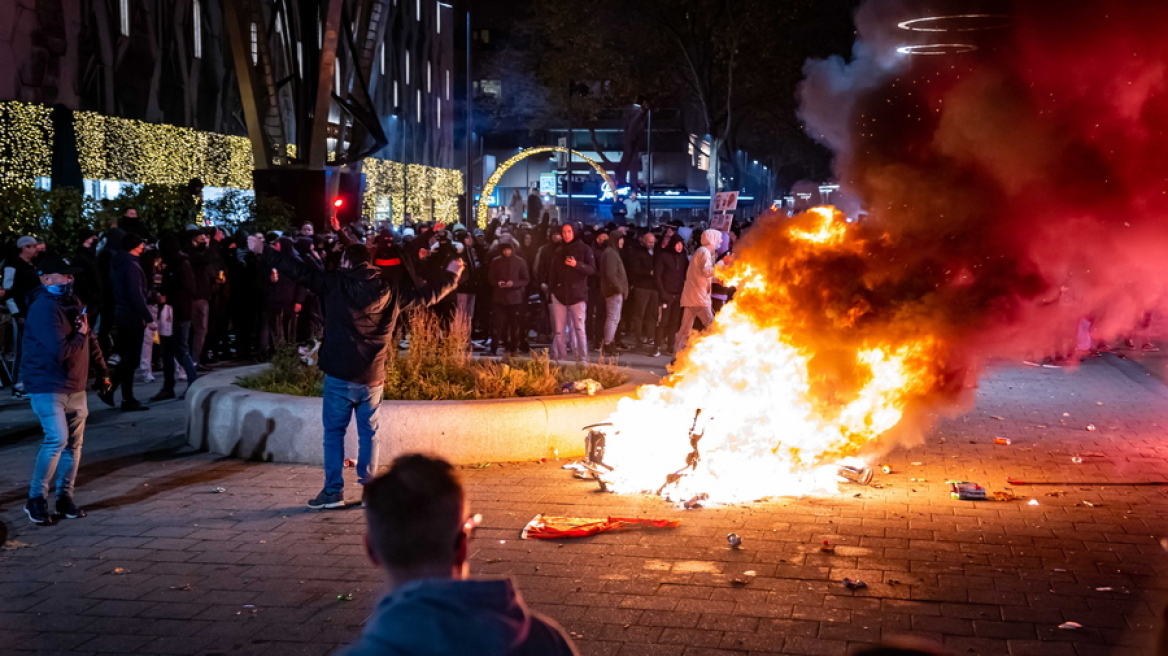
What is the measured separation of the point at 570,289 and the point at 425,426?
6.47 metres

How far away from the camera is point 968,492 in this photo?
8.70 meters

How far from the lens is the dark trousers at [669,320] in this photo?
18641 mm

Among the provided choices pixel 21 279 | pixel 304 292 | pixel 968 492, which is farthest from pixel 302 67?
pixel 968 492

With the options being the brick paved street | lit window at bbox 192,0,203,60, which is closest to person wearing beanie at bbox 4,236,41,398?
the brick paved street

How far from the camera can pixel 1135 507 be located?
8367 mm

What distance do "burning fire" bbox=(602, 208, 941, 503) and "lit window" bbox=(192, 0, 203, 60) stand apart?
22.2m

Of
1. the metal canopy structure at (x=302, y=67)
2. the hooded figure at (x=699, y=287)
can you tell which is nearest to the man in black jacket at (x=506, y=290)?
the hooded figure at (x=699, y=287)

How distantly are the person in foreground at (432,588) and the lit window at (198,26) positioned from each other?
2797 cm

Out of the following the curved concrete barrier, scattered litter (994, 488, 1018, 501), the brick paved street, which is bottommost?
the brick paved street

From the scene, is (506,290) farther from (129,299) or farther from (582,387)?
(582,387)

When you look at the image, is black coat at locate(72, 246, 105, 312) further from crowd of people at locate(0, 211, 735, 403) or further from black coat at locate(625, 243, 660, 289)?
black coat at locate(625, 243, 660, 289)

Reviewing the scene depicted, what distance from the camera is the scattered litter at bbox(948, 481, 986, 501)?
8680 mm

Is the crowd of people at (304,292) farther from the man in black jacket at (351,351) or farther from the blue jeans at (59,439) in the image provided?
the blue jeans at (59,439)

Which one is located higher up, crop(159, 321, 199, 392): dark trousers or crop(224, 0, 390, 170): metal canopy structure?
crop(224, 0, 390, 170): metal canopy structure
